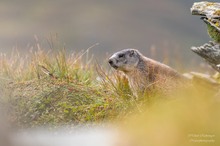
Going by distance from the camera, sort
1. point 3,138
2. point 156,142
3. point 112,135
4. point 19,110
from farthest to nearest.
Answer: point 19,110
point 112,135
point 156,142
point 3,138

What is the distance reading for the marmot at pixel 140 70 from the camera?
30.4 ft

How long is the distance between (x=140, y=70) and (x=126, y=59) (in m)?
0.35

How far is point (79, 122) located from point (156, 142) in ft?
7.67

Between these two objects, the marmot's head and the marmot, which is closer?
the marmot

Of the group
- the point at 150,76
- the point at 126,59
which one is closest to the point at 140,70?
the point at 150,76

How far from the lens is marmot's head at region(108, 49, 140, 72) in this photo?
944cm

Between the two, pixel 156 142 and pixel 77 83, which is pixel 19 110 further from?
pixel 156 142

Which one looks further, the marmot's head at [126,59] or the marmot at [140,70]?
the marmot's head at [126,59]

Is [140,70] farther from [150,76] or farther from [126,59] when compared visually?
[126,59]

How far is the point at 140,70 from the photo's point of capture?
9.53 metres

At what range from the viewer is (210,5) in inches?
348

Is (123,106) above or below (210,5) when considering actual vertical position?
below

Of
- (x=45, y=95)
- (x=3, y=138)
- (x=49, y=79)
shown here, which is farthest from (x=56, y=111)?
(x=3, y=138)

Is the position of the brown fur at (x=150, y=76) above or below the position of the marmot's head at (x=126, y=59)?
below
